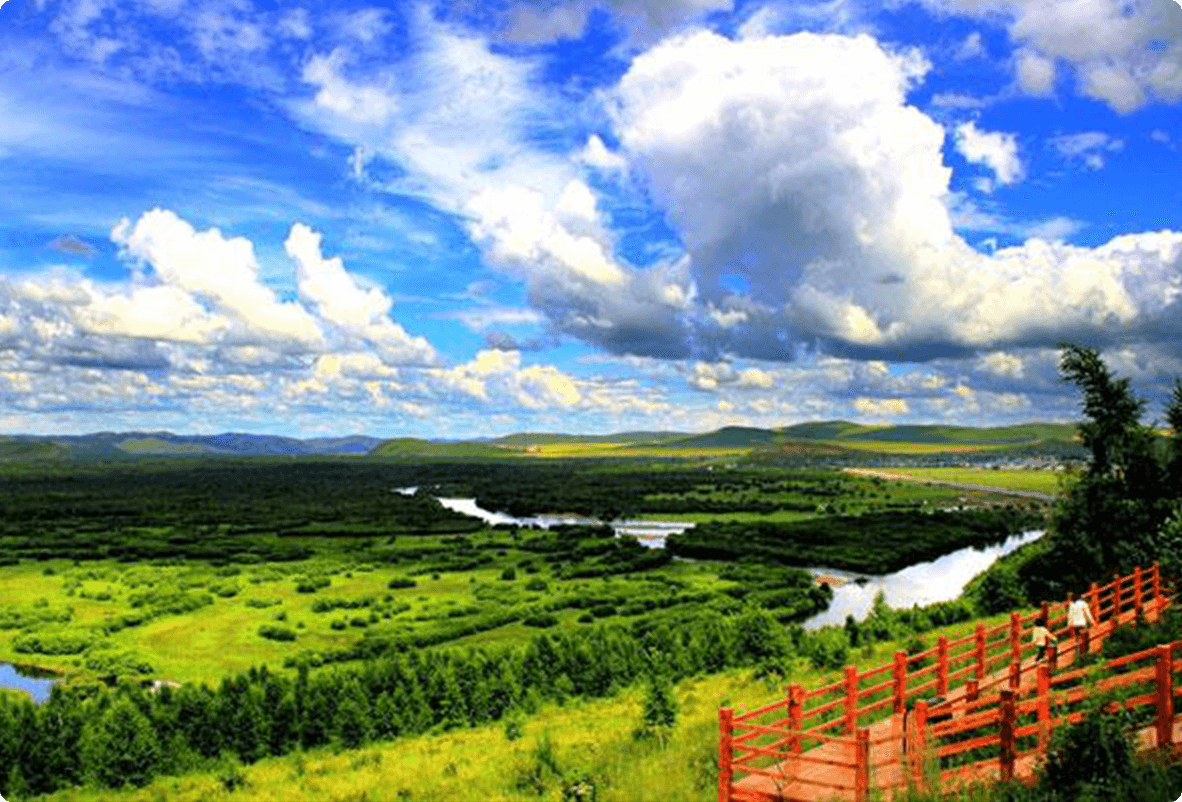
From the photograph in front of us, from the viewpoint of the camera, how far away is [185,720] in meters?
54.6

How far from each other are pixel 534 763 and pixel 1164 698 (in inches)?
795

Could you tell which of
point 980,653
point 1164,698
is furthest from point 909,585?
point 1164,698

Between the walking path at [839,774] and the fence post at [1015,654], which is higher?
the fence post at [1015,654]

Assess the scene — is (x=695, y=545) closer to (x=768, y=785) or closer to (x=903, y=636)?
(x=903, y=636)

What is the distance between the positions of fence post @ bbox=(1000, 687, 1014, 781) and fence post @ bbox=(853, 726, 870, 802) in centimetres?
278

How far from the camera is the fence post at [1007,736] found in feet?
59.4

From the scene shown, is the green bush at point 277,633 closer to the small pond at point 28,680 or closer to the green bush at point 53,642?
the green bush at point 53,642

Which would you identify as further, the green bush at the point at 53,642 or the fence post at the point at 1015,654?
the green bush at the point at 53,642

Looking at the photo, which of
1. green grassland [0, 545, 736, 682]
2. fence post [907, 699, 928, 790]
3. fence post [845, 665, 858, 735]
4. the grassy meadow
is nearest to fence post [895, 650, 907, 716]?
fence post [845, 665, 858, 735]

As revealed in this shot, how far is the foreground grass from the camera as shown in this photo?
26844 mm

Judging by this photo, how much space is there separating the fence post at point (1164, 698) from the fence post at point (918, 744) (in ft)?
14.1

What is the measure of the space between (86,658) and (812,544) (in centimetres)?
10601

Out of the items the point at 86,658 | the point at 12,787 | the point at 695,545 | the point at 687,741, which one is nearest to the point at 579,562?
the point at 695,545

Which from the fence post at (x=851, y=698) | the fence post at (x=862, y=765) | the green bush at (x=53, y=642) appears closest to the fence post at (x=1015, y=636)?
the fence post at (x=851, y=698)
